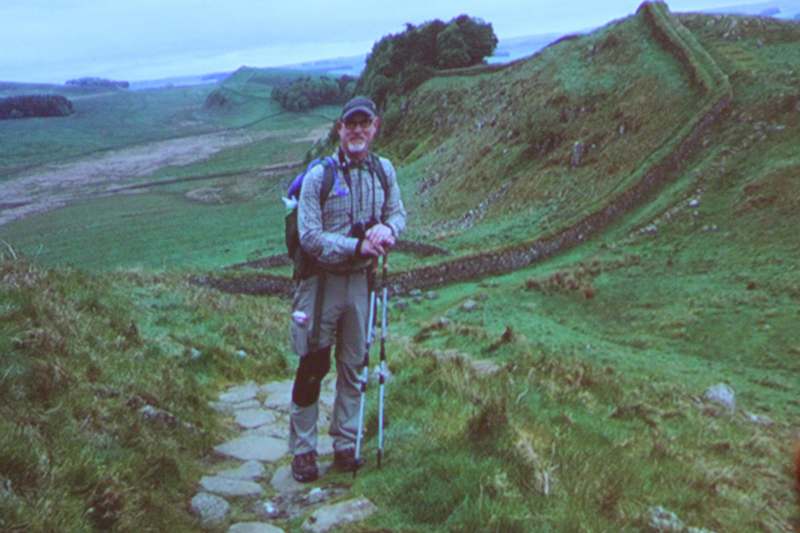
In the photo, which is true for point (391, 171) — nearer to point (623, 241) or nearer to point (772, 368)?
point (772, 368)

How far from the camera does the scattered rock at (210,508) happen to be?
5.75 m

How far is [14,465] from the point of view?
4.74m

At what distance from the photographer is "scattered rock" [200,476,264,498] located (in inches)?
255

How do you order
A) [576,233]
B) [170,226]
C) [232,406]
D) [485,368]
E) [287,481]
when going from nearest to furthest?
1. [287,481]
2. [232,406]
3. [485,368]
4. [576,233]
5. [170,226]

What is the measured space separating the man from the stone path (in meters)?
0.35

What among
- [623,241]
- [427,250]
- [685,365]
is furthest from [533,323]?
[427,250]

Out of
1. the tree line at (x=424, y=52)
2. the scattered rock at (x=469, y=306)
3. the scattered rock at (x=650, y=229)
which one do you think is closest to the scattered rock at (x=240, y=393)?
the scattered rock at (x=469, y=306)

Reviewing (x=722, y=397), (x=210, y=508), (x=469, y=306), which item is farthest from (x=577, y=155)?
(x=210, y=508)

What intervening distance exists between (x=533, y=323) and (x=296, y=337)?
14.6 meters

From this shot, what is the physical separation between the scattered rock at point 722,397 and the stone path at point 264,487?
7.27 meters

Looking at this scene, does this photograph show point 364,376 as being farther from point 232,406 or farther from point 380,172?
point 232,406

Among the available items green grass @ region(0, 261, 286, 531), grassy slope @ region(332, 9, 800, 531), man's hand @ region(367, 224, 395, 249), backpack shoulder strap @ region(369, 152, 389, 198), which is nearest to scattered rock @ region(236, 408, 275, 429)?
green grass @ region(0, 261, 286, 531)

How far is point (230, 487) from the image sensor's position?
6598 millimetres

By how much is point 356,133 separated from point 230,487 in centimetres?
360
